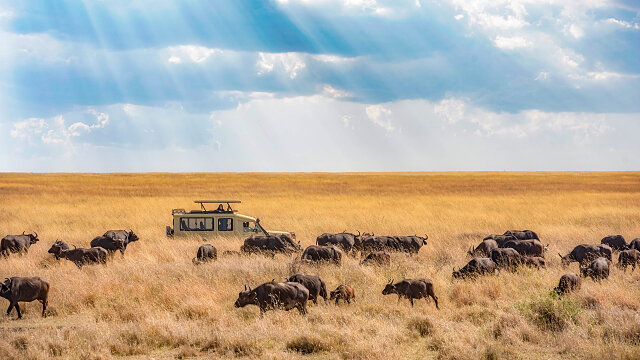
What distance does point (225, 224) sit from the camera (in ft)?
77.2

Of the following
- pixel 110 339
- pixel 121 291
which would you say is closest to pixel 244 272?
pixel 121 291

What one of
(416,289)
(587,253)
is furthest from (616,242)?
(416,289)

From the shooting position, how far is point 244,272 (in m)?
17.2

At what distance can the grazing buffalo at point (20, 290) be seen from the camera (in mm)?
12938

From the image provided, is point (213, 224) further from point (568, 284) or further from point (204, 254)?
point (568, 284)

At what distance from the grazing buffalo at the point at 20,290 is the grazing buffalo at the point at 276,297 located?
14.9ft

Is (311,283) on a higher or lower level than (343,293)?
higher

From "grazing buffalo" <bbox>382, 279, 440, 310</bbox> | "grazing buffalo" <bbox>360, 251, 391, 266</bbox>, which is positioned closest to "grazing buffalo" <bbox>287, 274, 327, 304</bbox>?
"grazing buffalo" <bbox>382, 279, 440, 310</bbox>

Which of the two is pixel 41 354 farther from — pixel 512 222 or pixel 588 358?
pixel 512 222

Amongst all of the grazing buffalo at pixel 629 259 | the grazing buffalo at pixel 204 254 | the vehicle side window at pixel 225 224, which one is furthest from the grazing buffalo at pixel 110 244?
the grazing buffalo at pixel 629 259

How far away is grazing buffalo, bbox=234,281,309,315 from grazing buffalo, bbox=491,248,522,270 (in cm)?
754

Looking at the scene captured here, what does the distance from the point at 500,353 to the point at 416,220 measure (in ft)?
81.1

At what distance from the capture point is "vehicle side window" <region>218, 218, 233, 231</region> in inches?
921

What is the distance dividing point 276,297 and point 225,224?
1117cm
